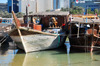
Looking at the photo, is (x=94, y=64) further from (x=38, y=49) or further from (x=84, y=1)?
(x=84, y=1)

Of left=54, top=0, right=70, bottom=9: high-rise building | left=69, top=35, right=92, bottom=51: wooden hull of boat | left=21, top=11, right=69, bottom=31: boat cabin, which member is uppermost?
left=54, top=0, right=70, bottom=9: high-rise building

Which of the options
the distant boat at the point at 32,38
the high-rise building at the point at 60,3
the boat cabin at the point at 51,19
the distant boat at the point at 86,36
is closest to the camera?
the distant boat at the point at 32,38

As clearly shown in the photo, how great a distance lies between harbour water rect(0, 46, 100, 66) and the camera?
11.8 meters

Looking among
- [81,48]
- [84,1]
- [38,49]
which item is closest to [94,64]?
[81,48]

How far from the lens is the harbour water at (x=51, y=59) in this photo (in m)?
11.8

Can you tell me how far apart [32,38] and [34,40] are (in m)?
0.22

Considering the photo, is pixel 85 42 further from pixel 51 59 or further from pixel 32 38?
pixel 32 38

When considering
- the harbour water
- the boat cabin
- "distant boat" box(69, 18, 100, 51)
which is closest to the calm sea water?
the harbour water

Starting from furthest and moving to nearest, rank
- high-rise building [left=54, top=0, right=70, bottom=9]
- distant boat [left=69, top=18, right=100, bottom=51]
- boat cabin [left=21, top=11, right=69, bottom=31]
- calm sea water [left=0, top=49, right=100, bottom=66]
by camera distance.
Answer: high-rise building [left=54, top=0, right=70, bottom=9] < boat cabin [left=21, top=11, right=69, bottom=31] < distant boat [left=69, top=18, right=100, bottom=51] < calm sea water [left=0, top=49, right=100, bottom=66]

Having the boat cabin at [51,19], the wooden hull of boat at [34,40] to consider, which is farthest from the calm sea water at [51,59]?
the boat cabin at [51,19]

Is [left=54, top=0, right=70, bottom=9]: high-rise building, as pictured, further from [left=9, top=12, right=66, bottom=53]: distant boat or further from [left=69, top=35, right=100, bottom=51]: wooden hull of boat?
[left=9, top=12, right=66, bottom=53]: distant boat

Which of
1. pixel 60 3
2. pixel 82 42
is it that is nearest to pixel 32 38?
pixel 82 42

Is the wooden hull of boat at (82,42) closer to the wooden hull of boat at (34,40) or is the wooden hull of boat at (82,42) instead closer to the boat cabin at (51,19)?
the wooden hull of boat at (34,40)

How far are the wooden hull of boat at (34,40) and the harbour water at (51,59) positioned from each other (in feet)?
1.42
